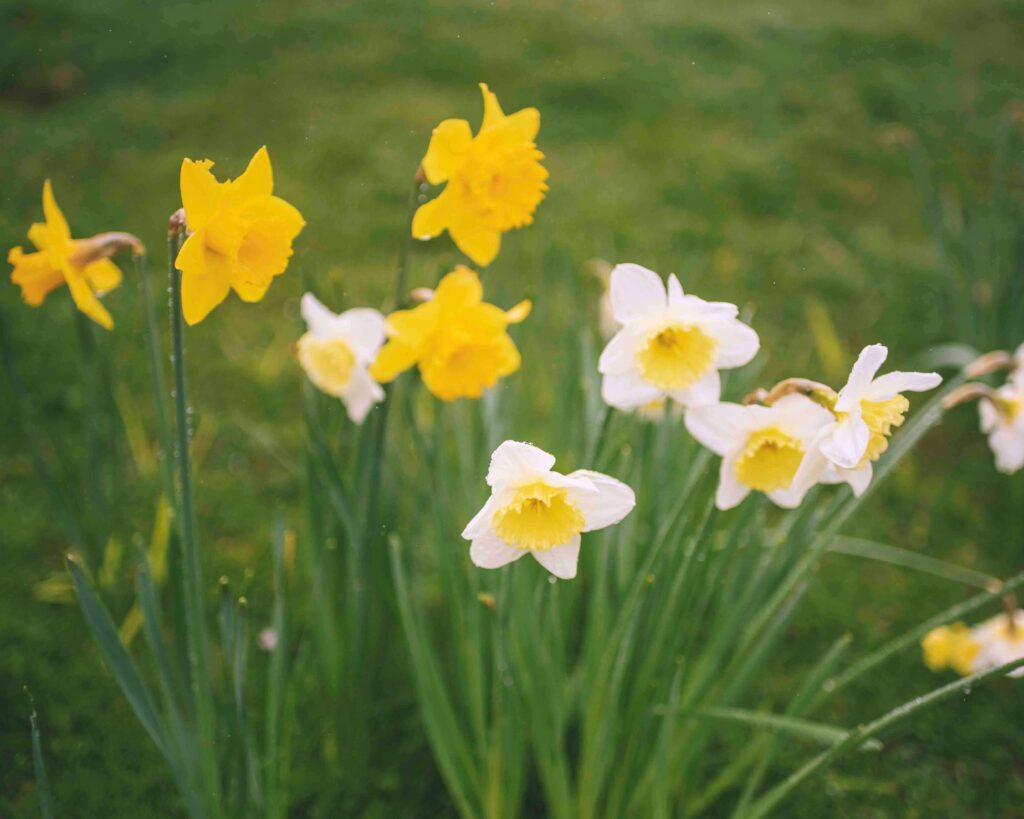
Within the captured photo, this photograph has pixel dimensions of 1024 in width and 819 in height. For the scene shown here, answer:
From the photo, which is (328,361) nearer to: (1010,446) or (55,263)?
(55,263)

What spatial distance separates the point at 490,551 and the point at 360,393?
583mm

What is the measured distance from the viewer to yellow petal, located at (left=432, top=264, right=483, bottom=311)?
125cm

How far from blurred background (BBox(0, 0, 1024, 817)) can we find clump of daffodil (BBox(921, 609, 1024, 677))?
0.25m

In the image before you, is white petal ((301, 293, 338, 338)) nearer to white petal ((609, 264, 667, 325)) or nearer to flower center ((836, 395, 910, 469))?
white petal ((609, 264, 667, 325))

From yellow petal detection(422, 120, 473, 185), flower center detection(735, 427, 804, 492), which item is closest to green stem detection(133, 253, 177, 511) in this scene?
yellow petal detection(422, 120, 473, 185)

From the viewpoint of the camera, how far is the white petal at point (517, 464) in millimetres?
998

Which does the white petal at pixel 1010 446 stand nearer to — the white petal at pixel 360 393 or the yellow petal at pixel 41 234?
the white petal at pixel 360 393

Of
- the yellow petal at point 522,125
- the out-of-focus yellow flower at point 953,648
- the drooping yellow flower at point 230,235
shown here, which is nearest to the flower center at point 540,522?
the drooping yellow flower at point 230,235

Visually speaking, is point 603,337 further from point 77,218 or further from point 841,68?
point 841,68

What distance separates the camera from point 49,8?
596 cm

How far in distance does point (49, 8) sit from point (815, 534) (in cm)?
669

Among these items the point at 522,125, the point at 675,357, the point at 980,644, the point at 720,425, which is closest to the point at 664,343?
the point at 675,357

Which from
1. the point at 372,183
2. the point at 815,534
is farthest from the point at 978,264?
the point at 372,183

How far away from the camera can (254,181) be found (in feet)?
3.37
